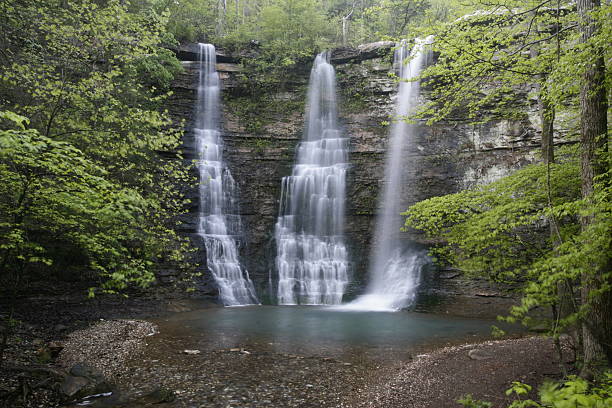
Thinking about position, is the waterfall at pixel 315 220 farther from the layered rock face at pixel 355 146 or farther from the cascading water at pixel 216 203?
the cascading water at pixel 216 203

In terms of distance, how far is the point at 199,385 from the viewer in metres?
6.91

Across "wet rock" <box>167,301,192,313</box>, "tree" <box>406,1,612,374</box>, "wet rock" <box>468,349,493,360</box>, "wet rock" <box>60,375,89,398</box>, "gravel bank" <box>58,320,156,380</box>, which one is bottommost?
"wet rock" <box>167,301,192,313</box>

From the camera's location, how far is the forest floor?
241 inches

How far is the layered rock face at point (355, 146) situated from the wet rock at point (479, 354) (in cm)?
1013

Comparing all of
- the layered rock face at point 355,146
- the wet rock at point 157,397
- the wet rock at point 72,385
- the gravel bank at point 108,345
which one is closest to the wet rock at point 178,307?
the gravel bank at point 108,345

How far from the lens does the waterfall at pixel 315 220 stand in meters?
19.9

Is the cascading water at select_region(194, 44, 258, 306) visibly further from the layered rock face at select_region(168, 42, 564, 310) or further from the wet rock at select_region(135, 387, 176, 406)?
the wet rock at select_region(135, 387, 176, 406)

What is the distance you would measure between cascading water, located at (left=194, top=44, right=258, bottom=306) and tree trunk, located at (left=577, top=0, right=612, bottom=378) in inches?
575

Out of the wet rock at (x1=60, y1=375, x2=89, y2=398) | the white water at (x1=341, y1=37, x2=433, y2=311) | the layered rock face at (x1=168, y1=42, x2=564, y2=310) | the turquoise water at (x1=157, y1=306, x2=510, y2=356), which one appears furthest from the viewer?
the layered rock face at (x1=168, y1=42, x2=564, y2=310)

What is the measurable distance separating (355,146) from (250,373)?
17425mm

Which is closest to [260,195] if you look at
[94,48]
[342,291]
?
[342,291]

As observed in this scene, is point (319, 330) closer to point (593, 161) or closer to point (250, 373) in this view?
point (250, 373)

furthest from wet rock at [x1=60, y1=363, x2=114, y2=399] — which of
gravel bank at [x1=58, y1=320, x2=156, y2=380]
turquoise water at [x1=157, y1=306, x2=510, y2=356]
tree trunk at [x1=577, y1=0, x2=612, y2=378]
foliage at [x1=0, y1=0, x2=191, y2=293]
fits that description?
tree trunk at [x1=577, y1=0, x2=612, y2=378]

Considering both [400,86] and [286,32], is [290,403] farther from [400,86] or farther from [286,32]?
[286,32]
